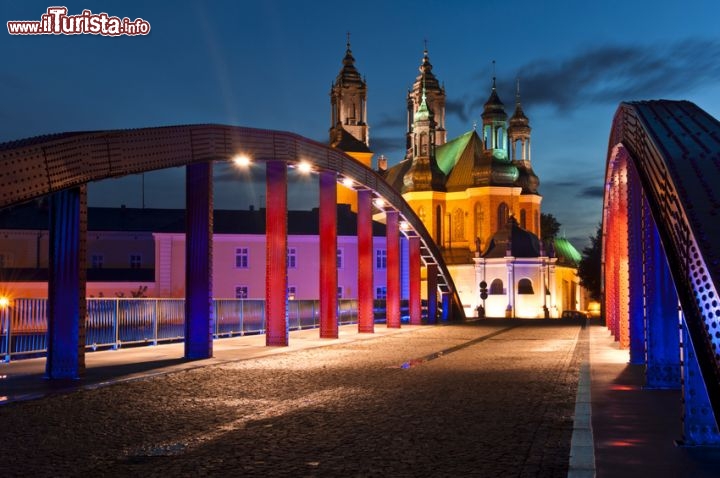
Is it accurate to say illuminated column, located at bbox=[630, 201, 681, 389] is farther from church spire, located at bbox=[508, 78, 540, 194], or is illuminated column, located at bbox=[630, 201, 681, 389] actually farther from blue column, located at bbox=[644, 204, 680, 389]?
church spire, located at bbox=[508, 78, 540, 194]

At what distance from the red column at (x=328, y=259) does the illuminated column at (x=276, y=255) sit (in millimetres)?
4611

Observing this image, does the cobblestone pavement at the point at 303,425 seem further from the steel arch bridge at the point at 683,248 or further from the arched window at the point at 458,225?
the arched window at the point at 458,225

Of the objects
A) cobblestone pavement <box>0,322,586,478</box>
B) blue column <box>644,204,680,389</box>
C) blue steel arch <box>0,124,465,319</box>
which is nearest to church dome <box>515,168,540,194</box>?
blue steel arch <box>0,124,465,319</box>

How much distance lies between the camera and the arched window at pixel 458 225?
92.7m

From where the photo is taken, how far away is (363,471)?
711 cm

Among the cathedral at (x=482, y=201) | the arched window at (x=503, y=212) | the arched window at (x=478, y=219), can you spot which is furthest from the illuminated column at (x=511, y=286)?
the arched window at (x=503, y=212)

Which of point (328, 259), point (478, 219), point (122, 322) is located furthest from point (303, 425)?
point (478, 219)

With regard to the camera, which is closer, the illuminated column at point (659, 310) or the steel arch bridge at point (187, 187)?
the illuminated column at point (659, 310)

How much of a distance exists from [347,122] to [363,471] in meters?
101

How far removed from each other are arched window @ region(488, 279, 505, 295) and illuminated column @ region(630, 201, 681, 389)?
7316 centimetres

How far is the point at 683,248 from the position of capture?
23.1ft

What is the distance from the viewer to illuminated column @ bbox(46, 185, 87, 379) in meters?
15.1

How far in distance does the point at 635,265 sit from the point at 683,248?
8.36 metres

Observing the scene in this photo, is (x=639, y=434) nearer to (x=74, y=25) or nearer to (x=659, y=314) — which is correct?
(x=659, y=314)
